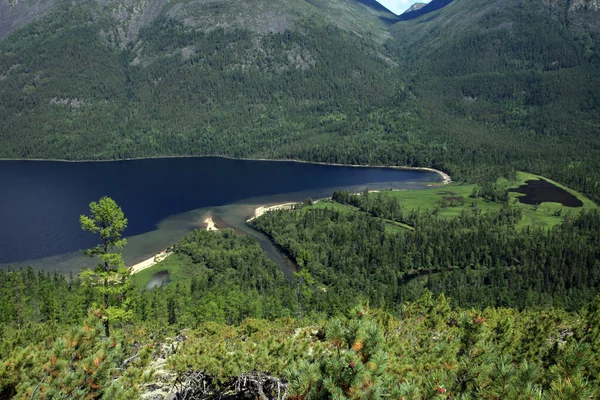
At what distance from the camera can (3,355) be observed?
17641 mm

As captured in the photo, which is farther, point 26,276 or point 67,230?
point 67,230

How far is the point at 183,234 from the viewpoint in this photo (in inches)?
5049

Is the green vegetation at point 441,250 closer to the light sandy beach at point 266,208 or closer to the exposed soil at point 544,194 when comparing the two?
the exposed soil at point 544,194

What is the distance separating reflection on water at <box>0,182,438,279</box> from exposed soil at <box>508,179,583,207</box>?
245 ft

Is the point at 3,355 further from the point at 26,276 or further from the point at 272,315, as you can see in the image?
the point at 26,276

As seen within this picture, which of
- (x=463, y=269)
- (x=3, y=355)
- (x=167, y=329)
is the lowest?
(x=463, y=269)

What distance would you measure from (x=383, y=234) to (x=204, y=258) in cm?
4897

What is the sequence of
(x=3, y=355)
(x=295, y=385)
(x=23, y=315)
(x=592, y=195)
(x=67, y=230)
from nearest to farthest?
(x=295, y=385) → (x=3, y=355) → (x=23, y=315) → (x=67, y=230) → (x=592, y=195)

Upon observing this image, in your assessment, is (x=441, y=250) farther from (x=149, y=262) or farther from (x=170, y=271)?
(x=149, y=262)

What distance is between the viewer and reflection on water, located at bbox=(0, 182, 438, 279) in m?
106

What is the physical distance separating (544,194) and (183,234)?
442 ft

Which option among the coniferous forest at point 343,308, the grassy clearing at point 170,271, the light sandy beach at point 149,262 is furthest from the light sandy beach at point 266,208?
the grassy clearing at point 170,271

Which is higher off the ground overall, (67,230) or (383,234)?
(67,230)

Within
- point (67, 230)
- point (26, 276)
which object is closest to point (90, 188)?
point (67, 230)
